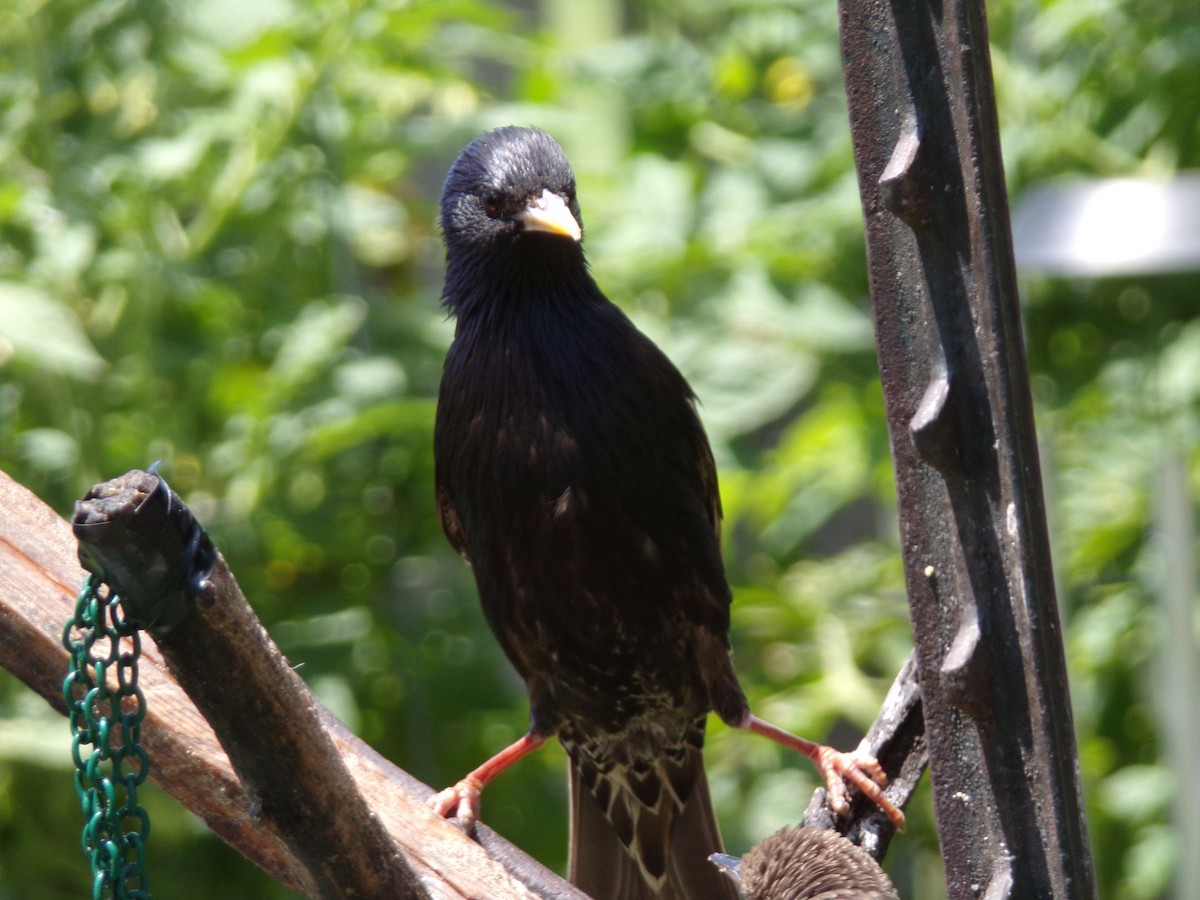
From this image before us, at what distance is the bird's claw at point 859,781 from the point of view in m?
2.13

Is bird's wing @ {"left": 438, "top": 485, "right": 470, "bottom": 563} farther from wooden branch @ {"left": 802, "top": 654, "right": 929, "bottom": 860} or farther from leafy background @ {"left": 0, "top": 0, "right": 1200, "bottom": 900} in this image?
wooden branch @ {"left": 802, "top": 654, "right": 929, "bottom": 860}

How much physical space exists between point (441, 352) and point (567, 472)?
112 centimetres

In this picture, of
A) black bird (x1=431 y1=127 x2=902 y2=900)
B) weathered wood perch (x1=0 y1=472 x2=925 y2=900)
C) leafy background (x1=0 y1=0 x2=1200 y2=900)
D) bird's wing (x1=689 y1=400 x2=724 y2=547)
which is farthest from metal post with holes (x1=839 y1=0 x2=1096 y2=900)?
leafy background (x1=0 y1=0 x2=1200 y2=900)

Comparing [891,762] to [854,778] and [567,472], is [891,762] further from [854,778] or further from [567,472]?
[567,472]

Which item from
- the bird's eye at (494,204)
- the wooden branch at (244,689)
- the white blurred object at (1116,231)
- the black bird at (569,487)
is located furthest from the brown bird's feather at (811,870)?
the white blurred object at (1116,231)

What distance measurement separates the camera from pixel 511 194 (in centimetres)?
246

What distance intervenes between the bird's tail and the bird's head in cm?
95

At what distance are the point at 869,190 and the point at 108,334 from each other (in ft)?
6.38

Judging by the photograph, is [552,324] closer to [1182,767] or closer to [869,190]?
[869,190]

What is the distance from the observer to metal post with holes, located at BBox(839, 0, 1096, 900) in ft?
5.28

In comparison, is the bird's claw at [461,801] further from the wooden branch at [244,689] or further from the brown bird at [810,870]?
the wooden branch at [244,689]

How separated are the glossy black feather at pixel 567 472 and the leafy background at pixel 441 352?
500 millimetres

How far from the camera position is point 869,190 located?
1678mm

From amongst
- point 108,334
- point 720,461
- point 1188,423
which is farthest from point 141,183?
point 1188,423
